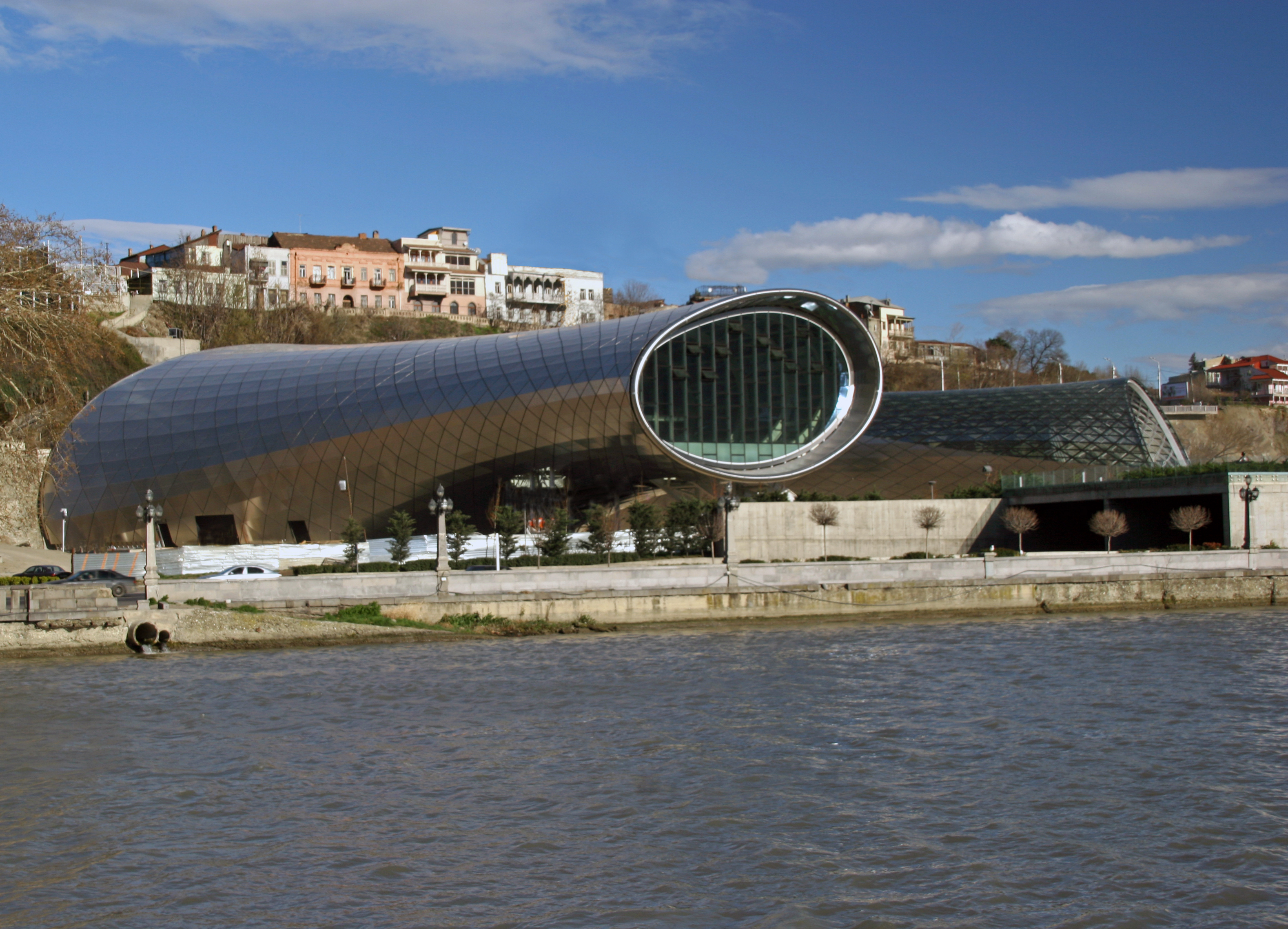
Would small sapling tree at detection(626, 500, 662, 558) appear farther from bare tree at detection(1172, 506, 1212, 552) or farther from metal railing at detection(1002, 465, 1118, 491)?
bare tree at detection(1172, 506, 1212, 552)

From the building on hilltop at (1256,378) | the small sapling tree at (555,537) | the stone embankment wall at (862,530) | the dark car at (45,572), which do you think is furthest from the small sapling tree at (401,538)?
the building on hilltop at (1256,378)

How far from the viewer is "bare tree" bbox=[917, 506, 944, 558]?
157ft

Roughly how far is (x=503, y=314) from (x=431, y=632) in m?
78.6

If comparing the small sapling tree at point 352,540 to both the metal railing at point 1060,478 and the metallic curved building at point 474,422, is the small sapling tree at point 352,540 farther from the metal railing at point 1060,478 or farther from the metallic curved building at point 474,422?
the metal railing at point 1060,478

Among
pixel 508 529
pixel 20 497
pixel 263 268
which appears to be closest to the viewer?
pixel 508 529

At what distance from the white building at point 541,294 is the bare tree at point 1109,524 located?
2634 inches

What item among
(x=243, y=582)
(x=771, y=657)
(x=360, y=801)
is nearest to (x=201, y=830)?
(x=360, y=801)

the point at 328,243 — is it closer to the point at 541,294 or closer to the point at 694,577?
the point at 541,294

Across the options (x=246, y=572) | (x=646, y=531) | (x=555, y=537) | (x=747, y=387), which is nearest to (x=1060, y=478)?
(x=747, y=387)

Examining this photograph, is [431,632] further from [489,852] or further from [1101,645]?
[489,852]

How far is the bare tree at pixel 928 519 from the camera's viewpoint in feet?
157

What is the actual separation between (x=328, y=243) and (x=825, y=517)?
2675 inches

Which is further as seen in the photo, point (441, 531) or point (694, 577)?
point (694, 577)

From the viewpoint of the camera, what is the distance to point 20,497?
51.8 metres
